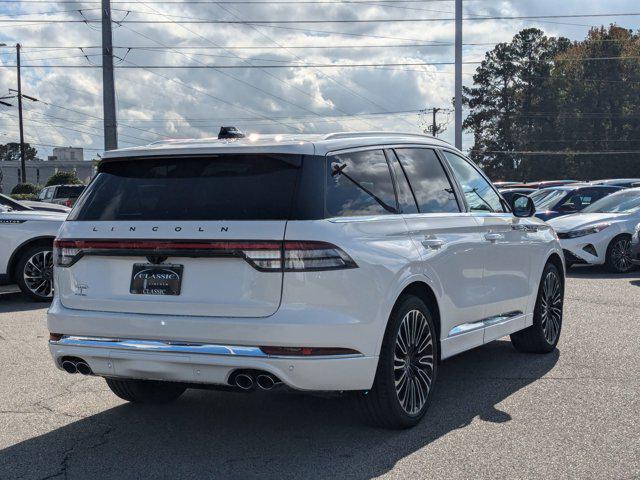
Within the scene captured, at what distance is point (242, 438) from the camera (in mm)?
5230

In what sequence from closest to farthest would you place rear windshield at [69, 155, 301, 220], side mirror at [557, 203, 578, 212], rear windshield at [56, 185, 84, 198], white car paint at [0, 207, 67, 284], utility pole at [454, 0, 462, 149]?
1. rear windshield at [69, 155, 301, 220]
2. white car paint at [0, 207, 67, 284]
3. side mirror at [557, 203, 578, 212]
4. utility pole at [454, 0, 462, 149]
5. rear windshield at [56, 185, 84, 198]

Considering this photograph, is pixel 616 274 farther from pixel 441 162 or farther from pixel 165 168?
pixel 165 168

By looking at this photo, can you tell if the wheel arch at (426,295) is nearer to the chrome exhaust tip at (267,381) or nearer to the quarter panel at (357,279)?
the quarter panel at (357,279)

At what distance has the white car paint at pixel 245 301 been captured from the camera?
4582 mm

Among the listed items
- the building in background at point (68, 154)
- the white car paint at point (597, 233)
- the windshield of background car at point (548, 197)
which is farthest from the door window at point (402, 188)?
the building in background at point (68, 154)

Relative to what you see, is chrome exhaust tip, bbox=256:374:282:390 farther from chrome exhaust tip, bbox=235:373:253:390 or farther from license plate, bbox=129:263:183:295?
license plate, bbox=129:263:183:295

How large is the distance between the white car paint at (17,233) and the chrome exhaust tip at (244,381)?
736cm

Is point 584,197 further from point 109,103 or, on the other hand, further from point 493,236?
point 493,236

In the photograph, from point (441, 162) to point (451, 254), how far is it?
0.83 meters

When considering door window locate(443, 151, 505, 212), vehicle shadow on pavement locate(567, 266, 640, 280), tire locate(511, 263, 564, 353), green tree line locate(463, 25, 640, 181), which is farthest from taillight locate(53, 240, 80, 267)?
green tree line locate(463, 25, 640, 181)

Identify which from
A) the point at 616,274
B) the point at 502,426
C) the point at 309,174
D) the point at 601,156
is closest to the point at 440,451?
the point at 502,426

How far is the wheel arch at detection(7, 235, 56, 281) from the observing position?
1137 cm

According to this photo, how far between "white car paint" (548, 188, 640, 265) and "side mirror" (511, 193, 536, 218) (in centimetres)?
824

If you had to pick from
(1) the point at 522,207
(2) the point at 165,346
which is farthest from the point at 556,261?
(2) the point at 165,346
